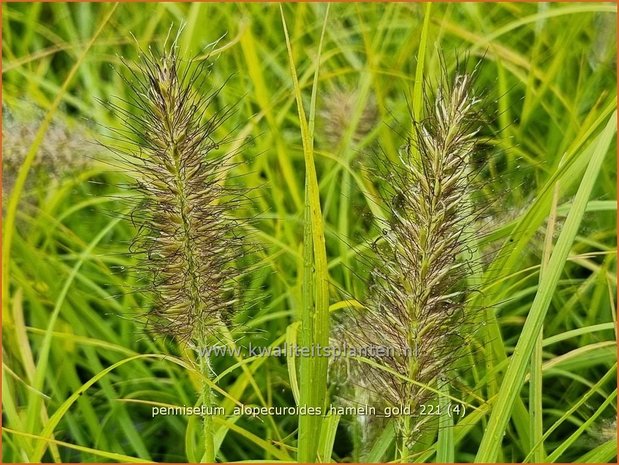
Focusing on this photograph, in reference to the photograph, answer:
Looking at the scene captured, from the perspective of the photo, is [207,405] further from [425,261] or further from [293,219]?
[293,219]

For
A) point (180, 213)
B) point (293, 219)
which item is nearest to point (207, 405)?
point (180, 213)

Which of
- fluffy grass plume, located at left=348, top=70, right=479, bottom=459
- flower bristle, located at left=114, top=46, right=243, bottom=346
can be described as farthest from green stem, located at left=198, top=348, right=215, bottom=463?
fluffy grass plume, located at left=348, top=70, right=479, bottom=459

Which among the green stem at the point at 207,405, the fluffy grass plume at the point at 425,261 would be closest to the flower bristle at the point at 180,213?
the green stem at the point at 207,405

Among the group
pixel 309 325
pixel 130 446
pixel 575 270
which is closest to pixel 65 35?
pixel 130 446

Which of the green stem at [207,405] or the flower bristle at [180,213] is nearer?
the flower bristle at [180,213]

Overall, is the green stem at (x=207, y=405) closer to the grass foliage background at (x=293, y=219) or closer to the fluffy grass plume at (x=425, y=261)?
the grass foliage background at (x=293, y=219)

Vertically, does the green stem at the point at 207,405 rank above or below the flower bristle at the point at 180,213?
below
